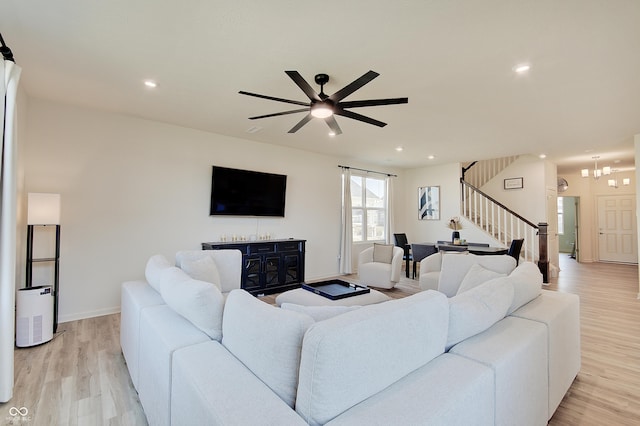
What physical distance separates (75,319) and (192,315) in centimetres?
325

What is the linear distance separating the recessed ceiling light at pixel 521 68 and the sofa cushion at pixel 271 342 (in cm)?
296

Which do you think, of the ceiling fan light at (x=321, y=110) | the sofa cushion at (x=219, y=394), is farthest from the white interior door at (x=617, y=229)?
the sofa cushion at (x=219, y=394)

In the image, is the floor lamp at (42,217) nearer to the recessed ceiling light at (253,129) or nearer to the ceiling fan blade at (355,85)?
the recessed ceiling light at (253,129)

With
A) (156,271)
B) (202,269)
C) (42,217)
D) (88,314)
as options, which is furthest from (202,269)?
(88,314)

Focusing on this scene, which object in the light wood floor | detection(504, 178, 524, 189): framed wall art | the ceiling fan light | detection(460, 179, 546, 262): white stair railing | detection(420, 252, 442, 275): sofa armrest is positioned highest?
the ceiling fan light

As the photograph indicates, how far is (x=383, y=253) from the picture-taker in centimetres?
558

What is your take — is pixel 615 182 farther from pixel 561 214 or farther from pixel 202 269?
pixel 202 269

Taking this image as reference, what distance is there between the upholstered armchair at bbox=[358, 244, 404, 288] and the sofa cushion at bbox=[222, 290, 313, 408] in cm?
403

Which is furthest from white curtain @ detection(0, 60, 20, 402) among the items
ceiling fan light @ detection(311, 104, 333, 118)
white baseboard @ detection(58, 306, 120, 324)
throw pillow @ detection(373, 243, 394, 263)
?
throw pillow @ detection(373, 243, 394, 263)

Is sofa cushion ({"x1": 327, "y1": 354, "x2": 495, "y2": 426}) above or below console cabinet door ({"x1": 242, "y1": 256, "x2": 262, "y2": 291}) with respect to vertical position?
above

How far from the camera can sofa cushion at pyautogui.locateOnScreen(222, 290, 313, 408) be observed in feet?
3.70

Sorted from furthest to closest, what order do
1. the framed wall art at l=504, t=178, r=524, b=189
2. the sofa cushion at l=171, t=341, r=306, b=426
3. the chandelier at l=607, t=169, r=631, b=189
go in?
1. the chandelier at l=607, t=169, r=631, b=189
2. the framed wall art at l=504, t=178, r=524, b=189
3. the sofa cushion at l=171, t=341, r=306, b=426

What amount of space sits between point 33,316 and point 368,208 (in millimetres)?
6125

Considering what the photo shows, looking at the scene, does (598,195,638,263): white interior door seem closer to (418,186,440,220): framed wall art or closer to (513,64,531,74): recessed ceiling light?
(418,186,440,220): framed wall art
